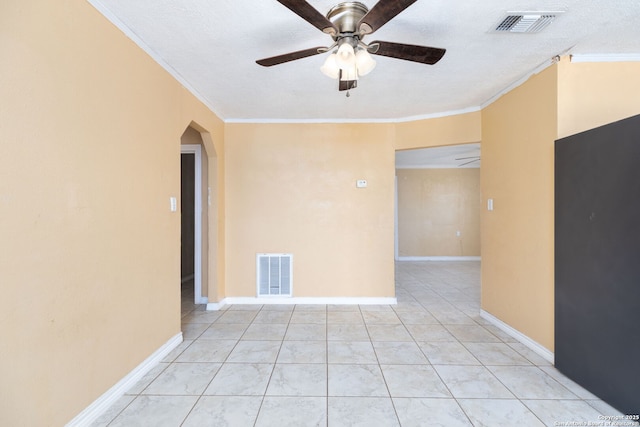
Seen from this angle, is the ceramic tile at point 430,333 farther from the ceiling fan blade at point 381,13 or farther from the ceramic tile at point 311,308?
the ceiling fan blade at point 381,13

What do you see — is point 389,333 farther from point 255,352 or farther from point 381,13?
point 381,13

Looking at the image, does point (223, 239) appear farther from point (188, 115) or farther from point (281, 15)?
point (281, 15)

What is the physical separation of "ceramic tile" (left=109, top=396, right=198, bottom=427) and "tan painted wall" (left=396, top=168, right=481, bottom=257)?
6071 millimetres

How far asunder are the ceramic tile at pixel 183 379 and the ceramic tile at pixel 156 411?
0.23ft

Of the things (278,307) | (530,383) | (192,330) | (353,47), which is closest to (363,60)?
(353,47)

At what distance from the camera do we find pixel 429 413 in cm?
169

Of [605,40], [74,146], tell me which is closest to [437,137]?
[605,40]

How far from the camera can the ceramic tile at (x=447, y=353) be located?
2.29 meters

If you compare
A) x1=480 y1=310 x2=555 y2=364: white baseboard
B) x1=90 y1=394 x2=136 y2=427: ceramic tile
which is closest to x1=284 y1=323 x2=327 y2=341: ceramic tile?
x1=90 y1=394 x2=136 y2=427: ceramic tile

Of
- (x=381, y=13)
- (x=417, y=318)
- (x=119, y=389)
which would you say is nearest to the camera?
(x=381, y=13)

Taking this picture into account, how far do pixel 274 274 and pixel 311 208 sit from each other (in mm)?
1004

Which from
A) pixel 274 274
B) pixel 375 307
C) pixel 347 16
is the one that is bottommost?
pixel 375 307

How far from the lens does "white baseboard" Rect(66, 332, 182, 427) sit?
1551 mm

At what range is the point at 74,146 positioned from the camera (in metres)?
1.50
